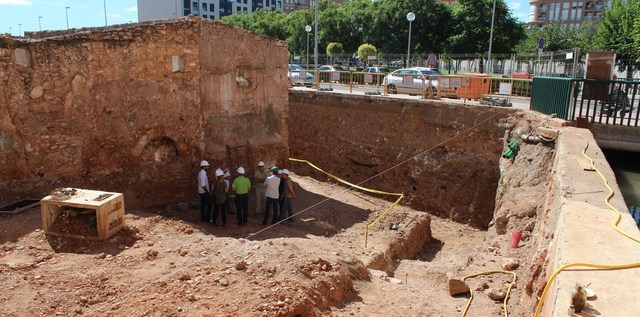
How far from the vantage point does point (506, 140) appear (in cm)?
1531

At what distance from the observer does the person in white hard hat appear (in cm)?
1089

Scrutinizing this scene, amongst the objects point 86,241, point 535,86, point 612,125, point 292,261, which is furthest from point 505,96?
point 86,241

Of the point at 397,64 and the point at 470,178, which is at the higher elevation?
the point at 397,64

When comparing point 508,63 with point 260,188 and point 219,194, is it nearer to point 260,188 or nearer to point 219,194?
point 260,188

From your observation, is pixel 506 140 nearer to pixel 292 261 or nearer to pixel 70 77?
pixel 292 261

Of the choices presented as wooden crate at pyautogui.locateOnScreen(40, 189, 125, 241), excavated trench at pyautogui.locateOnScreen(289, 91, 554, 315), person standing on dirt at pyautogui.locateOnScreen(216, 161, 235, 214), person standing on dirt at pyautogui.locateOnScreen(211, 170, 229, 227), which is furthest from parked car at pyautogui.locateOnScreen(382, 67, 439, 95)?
wooden crate at pyautogui.locateOnScreen(40, 189, 125, 241)

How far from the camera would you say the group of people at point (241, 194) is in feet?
35.8

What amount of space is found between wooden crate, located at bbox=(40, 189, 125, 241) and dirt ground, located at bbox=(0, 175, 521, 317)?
0.61 ft

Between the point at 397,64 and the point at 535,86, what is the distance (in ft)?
85.9

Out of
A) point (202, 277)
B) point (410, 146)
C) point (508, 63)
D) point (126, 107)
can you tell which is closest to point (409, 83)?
point (410, 146)

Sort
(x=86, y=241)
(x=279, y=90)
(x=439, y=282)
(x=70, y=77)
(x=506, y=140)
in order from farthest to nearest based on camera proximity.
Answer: (x=506, y=140)
(x=279, y=90)
(x=70, y=77)
(x=439, y=282)
(x=86, y=241)

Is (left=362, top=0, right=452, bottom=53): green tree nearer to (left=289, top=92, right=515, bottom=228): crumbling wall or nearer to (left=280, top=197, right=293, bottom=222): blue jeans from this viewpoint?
(left=289, top=92, right=515, bottom=228): crumbling wall

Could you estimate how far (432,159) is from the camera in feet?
56.2

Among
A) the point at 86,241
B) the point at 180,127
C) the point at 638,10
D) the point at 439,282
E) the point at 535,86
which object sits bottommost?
the point at 439,282
